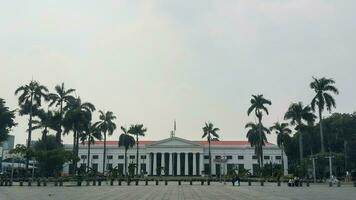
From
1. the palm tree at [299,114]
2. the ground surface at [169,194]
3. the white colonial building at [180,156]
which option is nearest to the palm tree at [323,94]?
the palm tree at [299,114]

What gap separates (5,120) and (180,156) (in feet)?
225

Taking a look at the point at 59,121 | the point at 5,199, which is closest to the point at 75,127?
the point at 59,121

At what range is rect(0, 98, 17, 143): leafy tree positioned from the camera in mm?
69062

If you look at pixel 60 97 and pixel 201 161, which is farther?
pixel 201 161

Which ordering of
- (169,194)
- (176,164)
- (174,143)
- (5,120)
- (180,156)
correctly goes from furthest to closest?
1. (180,156)
2. (174,143)
3. (176,164)
4. (5,120)
5. (169,194)

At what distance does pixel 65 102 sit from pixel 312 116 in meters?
43.6

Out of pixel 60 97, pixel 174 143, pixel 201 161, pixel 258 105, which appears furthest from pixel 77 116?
pixel 201 161

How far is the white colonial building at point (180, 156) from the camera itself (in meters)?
130

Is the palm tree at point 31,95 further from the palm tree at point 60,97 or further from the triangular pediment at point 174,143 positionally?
the triangular pediment at point 174,143

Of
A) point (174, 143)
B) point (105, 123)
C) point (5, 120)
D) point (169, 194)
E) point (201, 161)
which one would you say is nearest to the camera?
point (169, 194)

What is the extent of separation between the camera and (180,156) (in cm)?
13075

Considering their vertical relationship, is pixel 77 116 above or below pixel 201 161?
above

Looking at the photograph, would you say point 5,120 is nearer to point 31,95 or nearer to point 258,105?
point 31,95

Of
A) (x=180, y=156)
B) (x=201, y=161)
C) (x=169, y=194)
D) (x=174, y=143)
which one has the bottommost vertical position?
(x=169, y=194)
